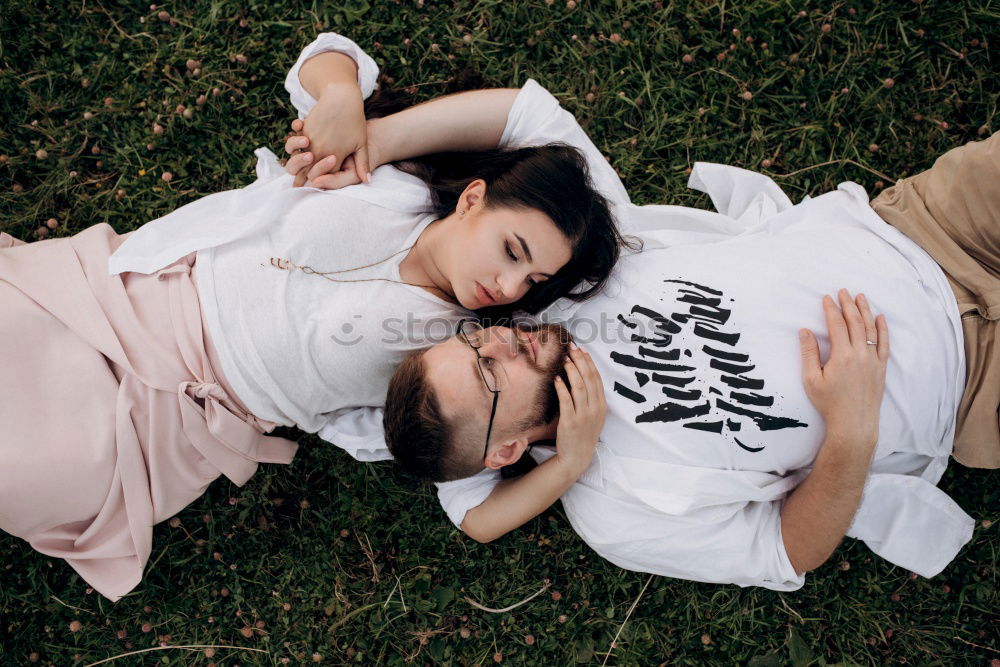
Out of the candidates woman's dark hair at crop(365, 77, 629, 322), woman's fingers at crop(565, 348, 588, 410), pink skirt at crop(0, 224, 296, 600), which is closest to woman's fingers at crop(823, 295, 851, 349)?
woman's dark hair at crop(365, 77, 629, 322)

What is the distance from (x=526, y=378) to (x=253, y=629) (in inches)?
79.9

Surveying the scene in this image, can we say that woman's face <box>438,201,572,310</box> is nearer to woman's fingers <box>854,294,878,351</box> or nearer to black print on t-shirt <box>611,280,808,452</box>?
black print on t-shirt <box>611,280,808,452</box>

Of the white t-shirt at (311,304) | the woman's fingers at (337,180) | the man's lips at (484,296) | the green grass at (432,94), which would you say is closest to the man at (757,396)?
the man's lips at (484,296)

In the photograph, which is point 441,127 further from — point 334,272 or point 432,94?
point 334,272

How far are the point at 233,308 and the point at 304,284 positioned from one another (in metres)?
0.32

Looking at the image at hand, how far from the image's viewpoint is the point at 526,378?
2.47 meters

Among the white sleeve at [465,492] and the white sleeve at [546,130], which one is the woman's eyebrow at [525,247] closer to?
the white sleeve at [546,130]

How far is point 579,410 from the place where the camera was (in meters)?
2.52

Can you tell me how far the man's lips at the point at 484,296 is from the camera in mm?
2482

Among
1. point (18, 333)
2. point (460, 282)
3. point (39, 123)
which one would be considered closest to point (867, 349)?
point (460, 282)

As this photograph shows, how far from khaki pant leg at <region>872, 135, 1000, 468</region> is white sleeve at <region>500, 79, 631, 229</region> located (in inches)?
51.0

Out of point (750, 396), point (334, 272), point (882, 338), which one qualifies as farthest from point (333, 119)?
point (882, 338)

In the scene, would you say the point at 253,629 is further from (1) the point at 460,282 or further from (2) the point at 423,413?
(1) the point at 460,282

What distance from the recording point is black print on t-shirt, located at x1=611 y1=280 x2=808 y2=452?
8.27 ft
